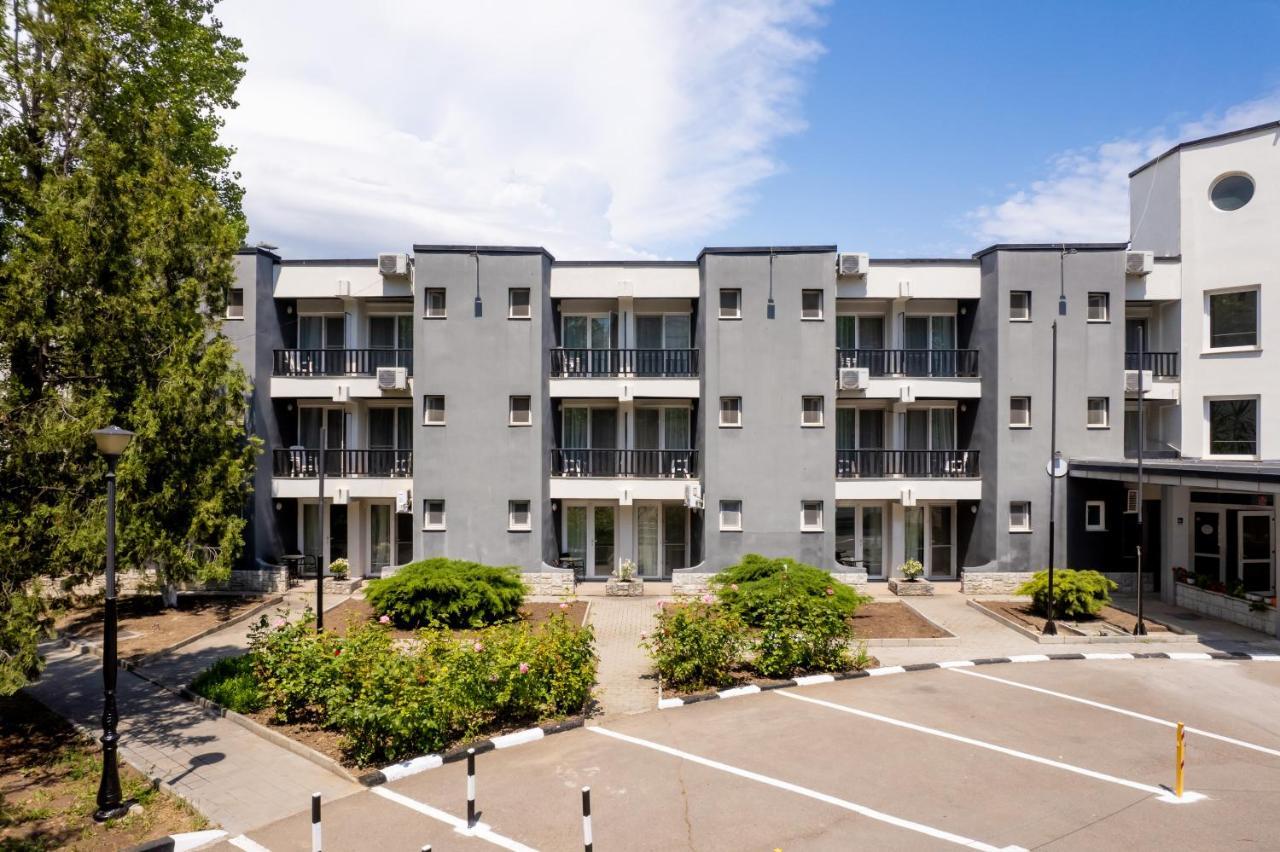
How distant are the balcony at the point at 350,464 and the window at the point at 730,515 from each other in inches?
395

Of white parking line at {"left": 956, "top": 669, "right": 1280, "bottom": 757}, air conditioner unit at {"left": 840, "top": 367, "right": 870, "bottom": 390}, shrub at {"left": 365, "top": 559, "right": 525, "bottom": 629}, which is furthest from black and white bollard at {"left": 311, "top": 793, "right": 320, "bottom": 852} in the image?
air conditioner unit at {"left": 840, "top": 367, "right": 870, "bottom": 390}

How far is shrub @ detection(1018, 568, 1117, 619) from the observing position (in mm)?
18375

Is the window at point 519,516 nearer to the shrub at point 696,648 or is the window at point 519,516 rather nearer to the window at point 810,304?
the shrub at point 696,648

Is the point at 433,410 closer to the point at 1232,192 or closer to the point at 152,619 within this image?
the point at 152,619

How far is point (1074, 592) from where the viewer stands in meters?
18.4

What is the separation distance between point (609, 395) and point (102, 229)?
14015 mm

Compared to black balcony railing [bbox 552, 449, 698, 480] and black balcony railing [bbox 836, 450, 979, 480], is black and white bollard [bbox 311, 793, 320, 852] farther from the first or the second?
black balcony railing [bbox 836, 450, 979, 480]

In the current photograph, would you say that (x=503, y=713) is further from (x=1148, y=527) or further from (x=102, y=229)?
(x=1148, y=527)

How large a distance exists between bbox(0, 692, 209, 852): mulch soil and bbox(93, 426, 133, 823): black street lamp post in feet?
0.64

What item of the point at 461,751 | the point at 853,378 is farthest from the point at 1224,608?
the point at 461,751

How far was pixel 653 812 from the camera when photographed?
9.02m

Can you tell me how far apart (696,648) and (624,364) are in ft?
40.4

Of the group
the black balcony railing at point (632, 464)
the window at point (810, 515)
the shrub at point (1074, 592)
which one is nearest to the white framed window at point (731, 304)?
the black balcony railing at point (632, 464)

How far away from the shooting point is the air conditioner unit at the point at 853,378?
75.8 feet
